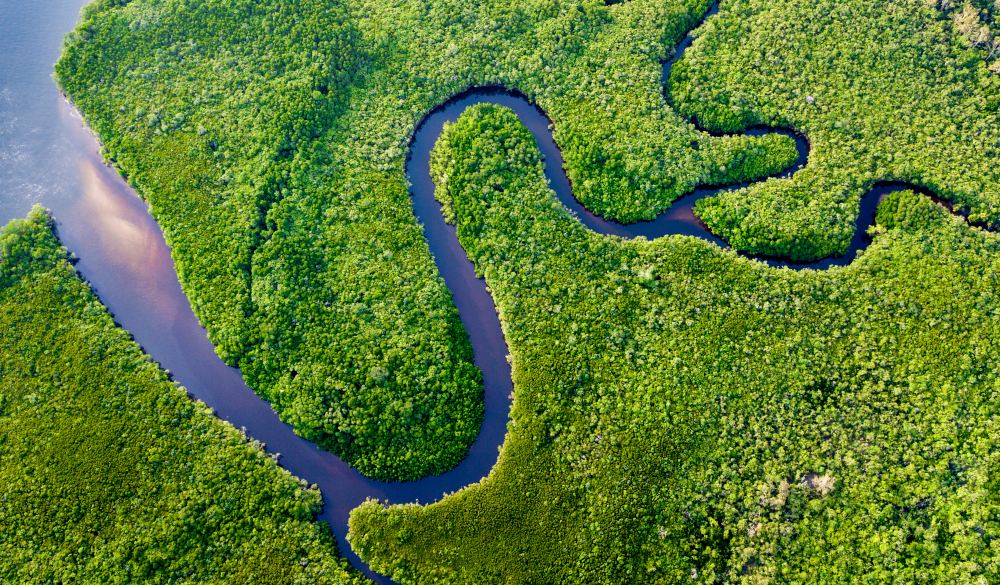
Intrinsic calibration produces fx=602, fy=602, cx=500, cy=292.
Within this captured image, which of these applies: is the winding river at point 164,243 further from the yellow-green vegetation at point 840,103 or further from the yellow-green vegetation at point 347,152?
the yellow-green vegetation at point 840,103

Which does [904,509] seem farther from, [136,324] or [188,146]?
[188,146]

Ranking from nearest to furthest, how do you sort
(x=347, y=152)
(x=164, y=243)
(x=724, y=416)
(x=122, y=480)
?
(x=122, y=480)
(x=724, y=416)
(x=164, y=243)
(x=347, y=152)

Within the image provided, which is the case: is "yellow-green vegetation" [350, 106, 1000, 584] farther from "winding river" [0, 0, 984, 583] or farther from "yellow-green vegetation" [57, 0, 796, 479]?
"yellow-green vegetation" [57, 0, 796, 479]

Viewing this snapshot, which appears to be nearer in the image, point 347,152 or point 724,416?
point 724,416

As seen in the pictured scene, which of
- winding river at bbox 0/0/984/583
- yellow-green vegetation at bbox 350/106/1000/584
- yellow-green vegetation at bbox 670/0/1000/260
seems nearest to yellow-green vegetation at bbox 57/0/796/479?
winding river at bbox 0/0/984/583

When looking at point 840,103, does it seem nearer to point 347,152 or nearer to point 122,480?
point 347,152

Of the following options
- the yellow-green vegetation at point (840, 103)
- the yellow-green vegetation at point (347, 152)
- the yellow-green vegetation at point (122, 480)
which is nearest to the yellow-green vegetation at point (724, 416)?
the yellow-green vegetation at point (840, 103)

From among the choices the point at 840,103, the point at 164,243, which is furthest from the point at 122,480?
the point at 840,103
